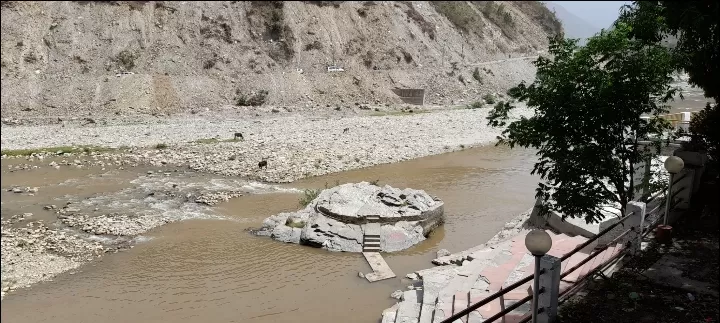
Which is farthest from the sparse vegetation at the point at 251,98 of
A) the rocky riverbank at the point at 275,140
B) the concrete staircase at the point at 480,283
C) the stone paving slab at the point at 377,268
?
the concrete staircase at the point at 480,283

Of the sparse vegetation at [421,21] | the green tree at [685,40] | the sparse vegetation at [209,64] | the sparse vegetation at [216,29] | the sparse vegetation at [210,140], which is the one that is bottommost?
the sparse vegetation at [210,140]

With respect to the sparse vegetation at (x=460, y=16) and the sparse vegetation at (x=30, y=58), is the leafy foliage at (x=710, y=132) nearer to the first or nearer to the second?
the sparse vegetation at (x=30, y=58)

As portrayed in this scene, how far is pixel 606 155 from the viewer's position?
26.4 feet

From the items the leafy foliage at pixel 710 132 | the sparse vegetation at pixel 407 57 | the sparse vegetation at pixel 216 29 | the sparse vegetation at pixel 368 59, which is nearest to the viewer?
the leafy foliage at pixel 710 132

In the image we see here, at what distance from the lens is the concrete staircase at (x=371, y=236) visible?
1420 cm

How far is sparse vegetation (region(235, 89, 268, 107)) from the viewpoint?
1399 inches

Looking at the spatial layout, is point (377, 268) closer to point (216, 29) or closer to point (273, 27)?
point (216, 29)

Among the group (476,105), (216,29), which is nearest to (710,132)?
(476,105)

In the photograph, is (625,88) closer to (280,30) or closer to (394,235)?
(394,235)

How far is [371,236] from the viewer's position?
14375mm

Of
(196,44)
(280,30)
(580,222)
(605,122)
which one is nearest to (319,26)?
(280,30)

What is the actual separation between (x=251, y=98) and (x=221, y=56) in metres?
5.87

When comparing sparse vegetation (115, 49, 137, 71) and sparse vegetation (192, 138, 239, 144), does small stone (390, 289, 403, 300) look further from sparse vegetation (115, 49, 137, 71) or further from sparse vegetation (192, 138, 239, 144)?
sparse vegetation (115, 49, 137, 71)

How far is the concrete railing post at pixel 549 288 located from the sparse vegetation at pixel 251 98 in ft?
99.9
